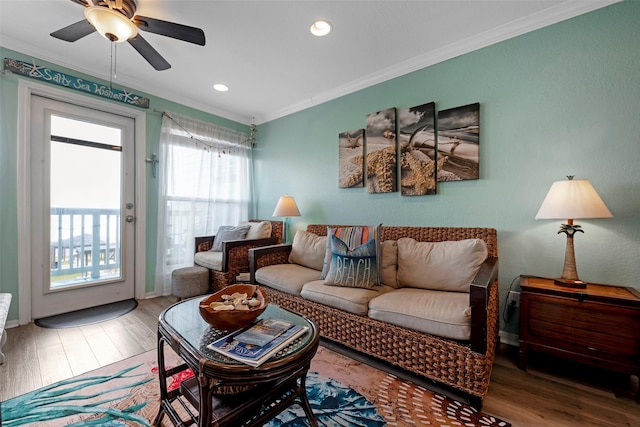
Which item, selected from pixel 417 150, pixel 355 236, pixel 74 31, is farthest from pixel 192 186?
pixel 417 150

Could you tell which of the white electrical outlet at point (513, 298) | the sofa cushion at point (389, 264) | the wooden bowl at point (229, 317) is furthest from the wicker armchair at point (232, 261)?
the white electrical outlet at point (513, 298)

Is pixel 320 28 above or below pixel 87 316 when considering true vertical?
above

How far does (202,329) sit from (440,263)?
1615 mm

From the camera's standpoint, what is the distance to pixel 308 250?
8.79ft

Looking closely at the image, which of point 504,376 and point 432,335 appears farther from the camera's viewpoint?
point 504,376

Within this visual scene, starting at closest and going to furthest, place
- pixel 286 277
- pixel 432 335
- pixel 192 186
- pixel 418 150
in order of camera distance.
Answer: pixel 432 335 < pixel 286 277 < pixel 418 150 < pixel 192 186

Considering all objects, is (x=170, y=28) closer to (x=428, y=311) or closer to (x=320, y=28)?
(x=320, y=28)

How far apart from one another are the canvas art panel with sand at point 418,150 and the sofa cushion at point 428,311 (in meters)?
1.02

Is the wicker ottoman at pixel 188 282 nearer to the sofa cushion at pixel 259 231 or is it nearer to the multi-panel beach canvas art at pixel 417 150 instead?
the sofa cushion at pixel 259 231

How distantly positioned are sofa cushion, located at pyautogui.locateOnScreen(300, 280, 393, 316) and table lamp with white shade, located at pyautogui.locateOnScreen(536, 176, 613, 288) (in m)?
1.13

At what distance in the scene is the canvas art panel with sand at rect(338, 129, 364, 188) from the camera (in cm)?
287

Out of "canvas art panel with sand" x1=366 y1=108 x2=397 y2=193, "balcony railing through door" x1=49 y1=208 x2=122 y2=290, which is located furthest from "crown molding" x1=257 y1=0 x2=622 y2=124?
"balcony railing through door" x1=49 y1=208 x2=122 y2=290

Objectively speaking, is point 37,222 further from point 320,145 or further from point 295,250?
point 320,145

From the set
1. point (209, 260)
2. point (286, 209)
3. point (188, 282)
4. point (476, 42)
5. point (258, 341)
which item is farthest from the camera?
point (286, 209)
